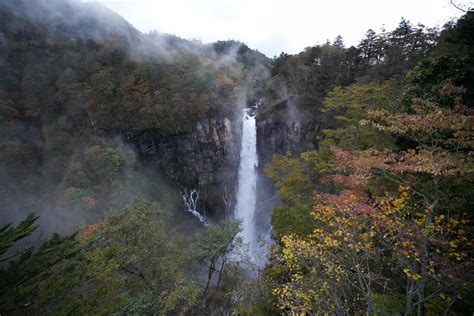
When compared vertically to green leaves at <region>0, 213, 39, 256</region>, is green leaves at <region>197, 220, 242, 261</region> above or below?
below

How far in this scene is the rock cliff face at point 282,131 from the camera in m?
28.2

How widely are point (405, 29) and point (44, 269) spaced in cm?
3217

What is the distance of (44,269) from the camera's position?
6824mm

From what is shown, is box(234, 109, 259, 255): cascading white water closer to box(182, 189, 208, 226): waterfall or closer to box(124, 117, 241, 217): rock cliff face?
box(124, 117, 241, 217): rock cliff face

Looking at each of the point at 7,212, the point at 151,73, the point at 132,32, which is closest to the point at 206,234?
the point at 7,212

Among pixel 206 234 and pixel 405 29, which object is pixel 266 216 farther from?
pixel 405 29

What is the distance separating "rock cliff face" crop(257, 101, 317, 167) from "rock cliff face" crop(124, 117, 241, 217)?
4.24 m

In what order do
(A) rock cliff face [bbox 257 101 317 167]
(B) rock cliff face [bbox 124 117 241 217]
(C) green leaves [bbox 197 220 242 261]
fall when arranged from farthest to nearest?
(B) rock cliff face [bbox 124 117 241 217] < (A) rock cliff face [bbox 257 101 317 167] < (C) green leaves [bbox 197 220 242 261]

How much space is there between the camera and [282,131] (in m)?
31.0

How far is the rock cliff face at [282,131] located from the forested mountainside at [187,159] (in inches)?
7.2

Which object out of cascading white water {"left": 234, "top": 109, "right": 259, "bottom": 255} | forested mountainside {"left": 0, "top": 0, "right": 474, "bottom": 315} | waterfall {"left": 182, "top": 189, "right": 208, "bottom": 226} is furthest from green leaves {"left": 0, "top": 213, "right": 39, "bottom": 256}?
waterfall {"left": 182, "top": 189, "right": 208, "bottom": 226}

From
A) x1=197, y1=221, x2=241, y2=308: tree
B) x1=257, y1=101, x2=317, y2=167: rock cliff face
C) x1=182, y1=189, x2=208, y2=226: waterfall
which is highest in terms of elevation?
x1=257, y1=101, x2=317, y2=167: rock cliff face

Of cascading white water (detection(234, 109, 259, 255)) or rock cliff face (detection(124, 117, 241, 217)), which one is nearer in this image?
cascading white water (detection(234, 109, 259, 255))

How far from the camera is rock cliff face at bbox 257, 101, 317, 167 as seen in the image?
2825cm
